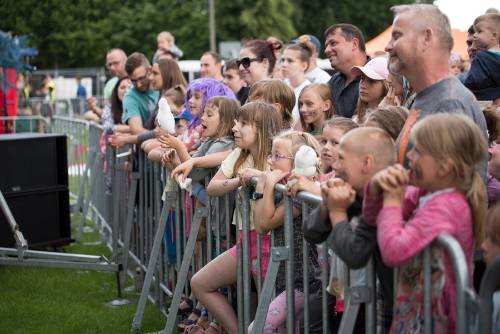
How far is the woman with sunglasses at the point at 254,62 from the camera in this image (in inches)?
315

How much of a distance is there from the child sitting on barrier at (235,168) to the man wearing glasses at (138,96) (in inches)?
156

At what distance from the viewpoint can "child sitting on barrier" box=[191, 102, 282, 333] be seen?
16.7 feet

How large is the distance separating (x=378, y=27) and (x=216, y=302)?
181ft

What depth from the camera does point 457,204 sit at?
3006mm

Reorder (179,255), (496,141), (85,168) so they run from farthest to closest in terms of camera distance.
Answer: (85,168) < (179,255) < (496,141)

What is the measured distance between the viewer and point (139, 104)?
916cm

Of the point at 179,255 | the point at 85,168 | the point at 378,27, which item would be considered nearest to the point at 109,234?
the point at 85,168

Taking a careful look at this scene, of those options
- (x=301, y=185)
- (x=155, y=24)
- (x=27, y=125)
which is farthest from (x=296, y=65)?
(x=155, y=24)

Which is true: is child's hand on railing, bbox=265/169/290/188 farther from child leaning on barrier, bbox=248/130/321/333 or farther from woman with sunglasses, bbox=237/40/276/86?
woman with sunglasses, bbox=237/40/276/86

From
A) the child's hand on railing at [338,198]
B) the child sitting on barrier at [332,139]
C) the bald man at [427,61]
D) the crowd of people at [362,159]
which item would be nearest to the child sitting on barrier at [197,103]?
the crowd of people at [362,159]

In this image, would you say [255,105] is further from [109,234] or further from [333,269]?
[109,234]

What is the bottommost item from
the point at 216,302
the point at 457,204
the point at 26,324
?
the point at 26,324

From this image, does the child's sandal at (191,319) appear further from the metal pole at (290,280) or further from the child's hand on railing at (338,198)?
the child's hand on railing at (338,198)

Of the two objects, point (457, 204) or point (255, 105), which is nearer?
point (457, 204)
